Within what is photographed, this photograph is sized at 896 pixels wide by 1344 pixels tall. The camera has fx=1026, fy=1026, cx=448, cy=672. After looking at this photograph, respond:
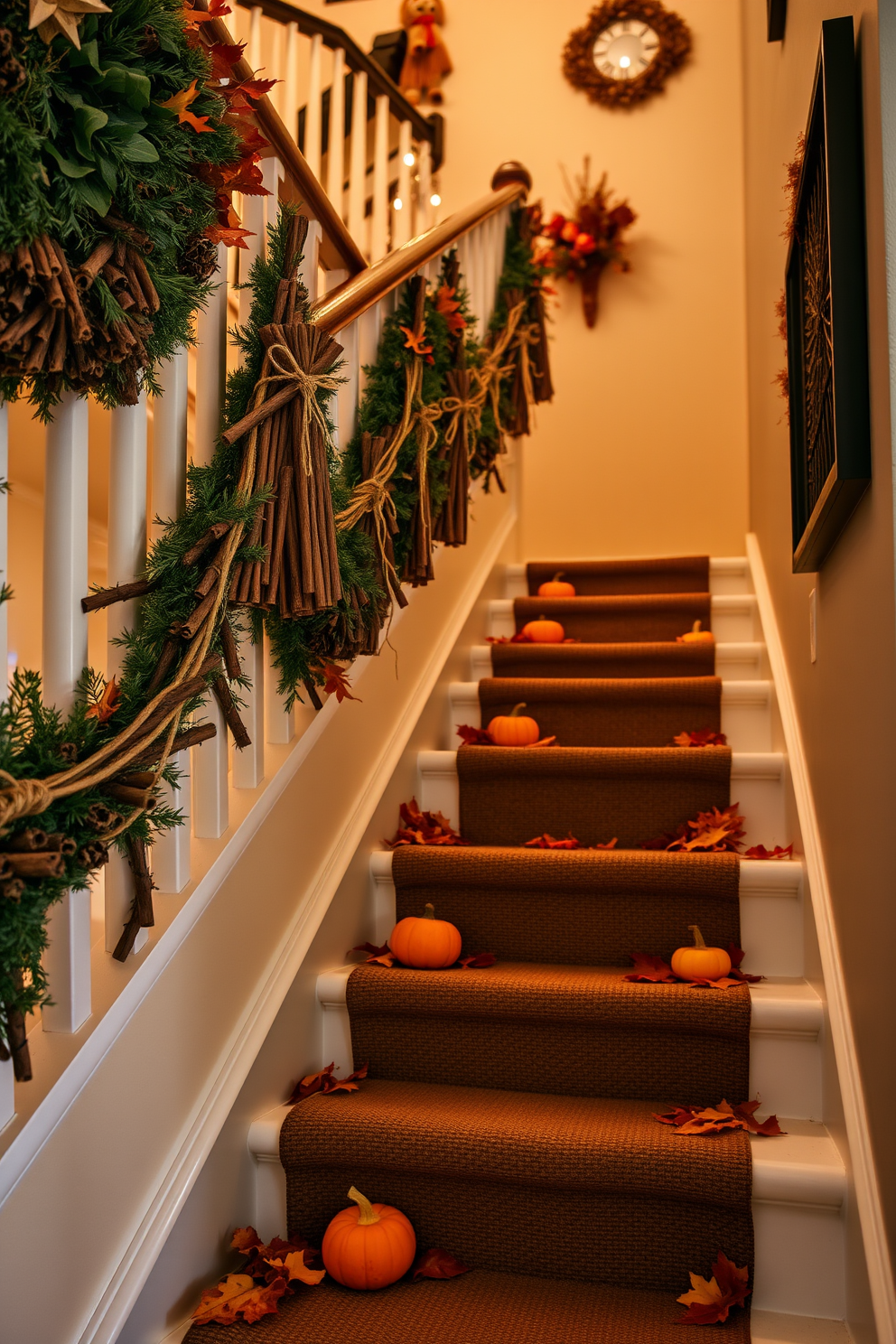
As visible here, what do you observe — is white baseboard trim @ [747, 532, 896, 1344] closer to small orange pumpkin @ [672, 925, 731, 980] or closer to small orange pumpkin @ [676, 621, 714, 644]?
small orange pumpkin @ [672, 925, 731, 980]

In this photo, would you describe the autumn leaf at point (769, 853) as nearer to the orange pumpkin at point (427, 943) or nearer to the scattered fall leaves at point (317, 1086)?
the orange pumpkin at point (427, 943)

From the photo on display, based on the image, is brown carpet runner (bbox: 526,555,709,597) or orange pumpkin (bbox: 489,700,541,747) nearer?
orange pumpkin (bbox: 489,700,541,747)

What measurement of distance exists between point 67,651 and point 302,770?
0.65 m

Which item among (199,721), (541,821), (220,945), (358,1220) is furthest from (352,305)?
(358,1220)

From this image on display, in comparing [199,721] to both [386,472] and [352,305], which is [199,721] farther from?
[352,305]

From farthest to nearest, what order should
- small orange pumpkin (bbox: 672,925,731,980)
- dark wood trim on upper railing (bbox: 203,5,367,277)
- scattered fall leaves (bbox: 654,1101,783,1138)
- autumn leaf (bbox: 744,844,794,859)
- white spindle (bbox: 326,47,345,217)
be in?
white spindle (bbox: 326,47,345,217), autumn leaf (bbox: 744,844,794,859), small orange pumpkin (bbox: 672,925,731,980), scattered fall leaves (bbox: 654,1101,783,1138), dark wood trim on upper railing (bbox: 203,5,367,277)

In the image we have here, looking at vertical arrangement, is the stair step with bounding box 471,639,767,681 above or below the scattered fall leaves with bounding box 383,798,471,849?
above

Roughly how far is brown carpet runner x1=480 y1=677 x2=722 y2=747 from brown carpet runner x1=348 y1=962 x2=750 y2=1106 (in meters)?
0.76

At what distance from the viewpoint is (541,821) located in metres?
2.21

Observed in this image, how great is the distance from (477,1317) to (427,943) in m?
0.63

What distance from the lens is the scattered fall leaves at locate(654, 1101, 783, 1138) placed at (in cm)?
148

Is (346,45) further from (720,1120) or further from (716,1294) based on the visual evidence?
(716,1294)

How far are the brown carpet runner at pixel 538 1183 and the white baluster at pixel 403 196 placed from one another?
2.91 meters

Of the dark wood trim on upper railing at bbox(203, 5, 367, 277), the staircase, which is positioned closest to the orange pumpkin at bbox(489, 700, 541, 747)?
the staircase
